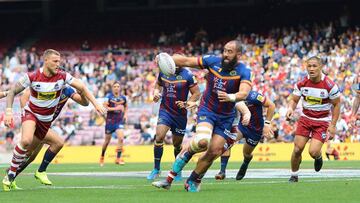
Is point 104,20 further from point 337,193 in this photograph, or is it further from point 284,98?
point 337,193

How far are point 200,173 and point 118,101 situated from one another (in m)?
13.9

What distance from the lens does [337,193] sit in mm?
14289

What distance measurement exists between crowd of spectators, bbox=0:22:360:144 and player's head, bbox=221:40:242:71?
19.2 m

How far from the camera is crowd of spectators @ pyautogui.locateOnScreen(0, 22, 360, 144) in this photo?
35.9 metres

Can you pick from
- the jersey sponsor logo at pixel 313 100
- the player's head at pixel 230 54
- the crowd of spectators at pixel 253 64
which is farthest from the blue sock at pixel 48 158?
the crowd of spectators at pixel 253 64

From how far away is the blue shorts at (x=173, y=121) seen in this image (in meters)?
19.4

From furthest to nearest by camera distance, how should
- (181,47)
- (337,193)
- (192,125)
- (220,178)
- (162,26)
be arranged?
1. (162,26)
2. (181,47)
3. (192,125)
4. (220,178)
5. (337,193)

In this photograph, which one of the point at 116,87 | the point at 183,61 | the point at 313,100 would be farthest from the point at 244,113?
the point at 116,87

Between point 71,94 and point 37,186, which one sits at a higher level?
point 71,94

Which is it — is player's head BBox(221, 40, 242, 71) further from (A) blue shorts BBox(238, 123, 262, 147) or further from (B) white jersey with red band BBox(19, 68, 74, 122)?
(A) blue shorts BBox(238, 123, 262, 147)

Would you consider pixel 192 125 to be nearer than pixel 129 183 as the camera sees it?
No

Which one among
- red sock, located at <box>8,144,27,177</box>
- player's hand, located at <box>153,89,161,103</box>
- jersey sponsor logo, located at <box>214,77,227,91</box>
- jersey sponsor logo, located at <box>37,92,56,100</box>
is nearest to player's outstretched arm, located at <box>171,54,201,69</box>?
jersey sponsor logo, located at <box>214,77,227,91</box>

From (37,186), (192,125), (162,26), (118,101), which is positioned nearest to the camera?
(37,186)

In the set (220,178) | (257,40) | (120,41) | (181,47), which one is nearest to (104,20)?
(120,41)
